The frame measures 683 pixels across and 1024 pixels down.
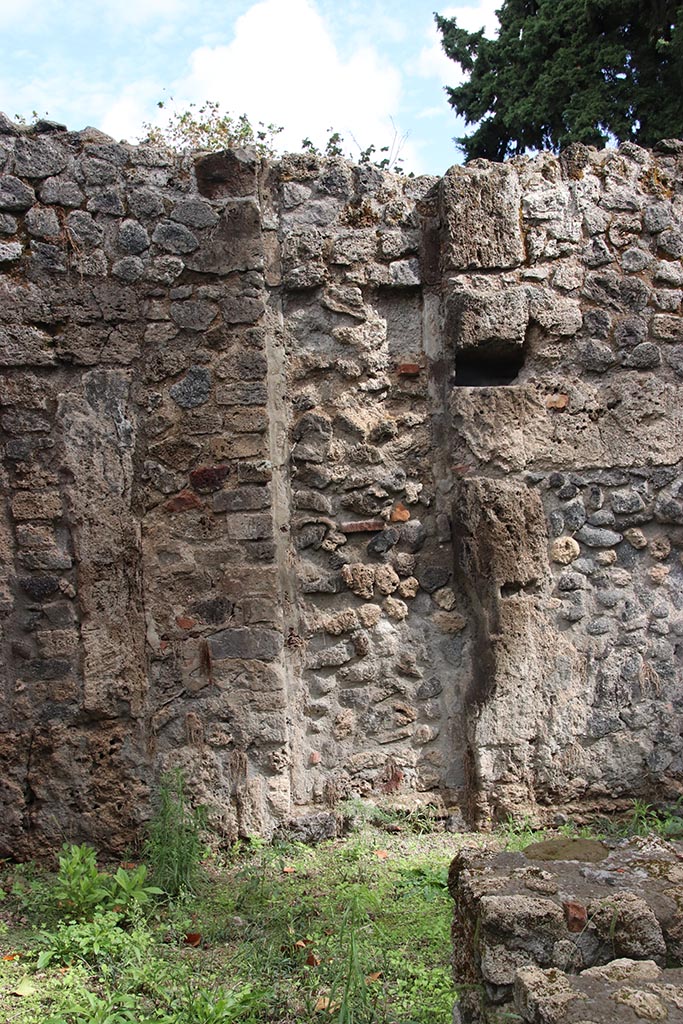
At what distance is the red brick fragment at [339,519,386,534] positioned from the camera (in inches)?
155

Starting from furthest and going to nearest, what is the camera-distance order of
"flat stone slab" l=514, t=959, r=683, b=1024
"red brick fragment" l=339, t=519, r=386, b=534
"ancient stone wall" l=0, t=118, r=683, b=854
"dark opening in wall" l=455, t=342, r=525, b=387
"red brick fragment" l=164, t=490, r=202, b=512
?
1. "dark opening in wall" l=455, t=342, r=525, b=387
2. "red brick fragment" l=339, t=519, r=386, b=534
3. "red brick fragment" l=164, t=490, r=202, b=512
4. "ancient stone wall" l=0, t=118, r=683, b=854
5. "flat stone slab" l=514, t=959, r=683, b=1024

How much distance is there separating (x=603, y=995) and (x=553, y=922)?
0.29 meters

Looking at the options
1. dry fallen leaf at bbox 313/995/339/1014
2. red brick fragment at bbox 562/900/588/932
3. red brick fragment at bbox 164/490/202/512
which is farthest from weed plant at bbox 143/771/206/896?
red brick fragment at bbox 562/900/588/932

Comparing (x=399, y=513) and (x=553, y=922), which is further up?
(x=399, y=513)

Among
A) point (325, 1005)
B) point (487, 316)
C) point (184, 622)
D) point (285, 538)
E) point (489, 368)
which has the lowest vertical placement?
point (325, 1005)

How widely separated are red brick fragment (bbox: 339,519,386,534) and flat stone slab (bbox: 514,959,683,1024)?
7.49 ft

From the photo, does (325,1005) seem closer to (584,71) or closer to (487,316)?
(487,316)

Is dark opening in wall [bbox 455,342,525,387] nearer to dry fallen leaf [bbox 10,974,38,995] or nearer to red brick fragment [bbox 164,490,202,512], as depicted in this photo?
red brick fragment [bbox 164,490,202,512]

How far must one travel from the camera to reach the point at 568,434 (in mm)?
4012

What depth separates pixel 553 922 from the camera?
6.54 feet

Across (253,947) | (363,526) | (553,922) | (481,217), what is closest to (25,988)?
(253,947)

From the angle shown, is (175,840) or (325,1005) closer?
(325,1005)

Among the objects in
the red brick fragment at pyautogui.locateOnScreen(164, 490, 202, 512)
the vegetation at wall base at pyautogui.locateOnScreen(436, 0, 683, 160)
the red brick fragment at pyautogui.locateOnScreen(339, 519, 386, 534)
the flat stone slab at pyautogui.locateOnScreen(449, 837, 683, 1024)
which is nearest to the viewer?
the flat stone slab at pyautogui.locateOnScreen(449, 837, 683, 1024)

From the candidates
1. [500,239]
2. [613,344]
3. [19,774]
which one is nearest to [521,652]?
[613,344]
